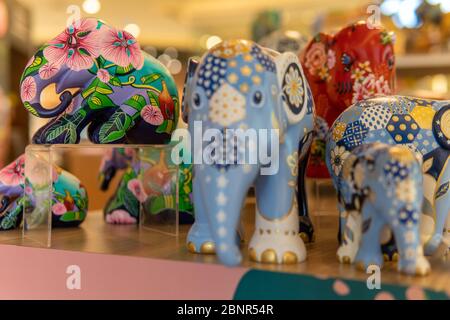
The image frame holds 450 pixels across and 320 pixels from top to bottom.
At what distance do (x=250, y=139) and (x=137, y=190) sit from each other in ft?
1.71

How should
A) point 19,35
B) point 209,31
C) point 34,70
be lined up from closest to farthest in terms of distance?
point 34,70 < point 19,35 < point 209,31

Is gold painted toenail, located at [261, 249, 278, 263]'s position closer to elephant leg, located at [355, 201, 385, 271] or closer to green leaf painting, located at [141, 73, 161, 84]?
elephant leg, located at [355, 201, 385, 271]

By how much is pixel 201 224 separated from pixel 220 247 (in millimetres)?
152

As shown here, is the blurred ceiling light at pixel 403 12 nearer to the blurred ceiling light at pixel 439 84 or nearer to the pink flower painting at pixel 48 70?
the blurred ceiling light at pixel 439 84

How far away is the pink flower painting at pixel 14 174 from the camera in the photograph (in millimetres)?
1053

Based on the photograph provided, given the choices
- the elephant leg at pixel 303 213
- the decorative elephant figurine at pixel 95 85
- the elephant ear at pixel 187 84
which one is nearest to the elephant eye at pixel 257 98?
the elephant ear at pixel 187 84

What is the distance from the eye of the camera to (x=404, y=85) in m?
2.23

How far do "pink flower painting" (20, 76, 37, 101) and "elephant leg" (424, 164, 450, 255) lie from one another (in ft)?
2.08

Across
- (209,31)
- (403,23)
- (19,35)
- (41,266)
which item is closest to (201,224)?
(41,266)

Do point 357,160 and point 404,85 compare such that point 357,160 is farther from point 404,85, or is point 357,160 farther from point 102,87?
point 404,85

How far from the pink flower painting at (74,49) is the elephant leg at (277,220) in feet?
1.22

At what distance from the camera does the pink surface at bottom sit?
70cm

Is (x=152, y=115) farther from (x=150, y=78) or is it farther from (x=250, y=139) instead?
(x=250, y=139)

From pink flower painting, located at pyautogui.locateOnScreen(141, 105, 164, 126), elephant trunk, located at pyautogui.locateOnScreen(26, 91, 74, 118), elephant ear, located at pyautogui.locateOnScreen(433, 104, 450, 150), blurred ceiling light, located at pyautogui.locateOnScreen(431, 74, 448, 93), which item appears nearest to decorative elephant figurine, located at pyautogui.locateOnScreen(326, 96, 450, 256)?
elephant ear, located at pyautogui.locateOnScreen(433, 104, 450, 150)
